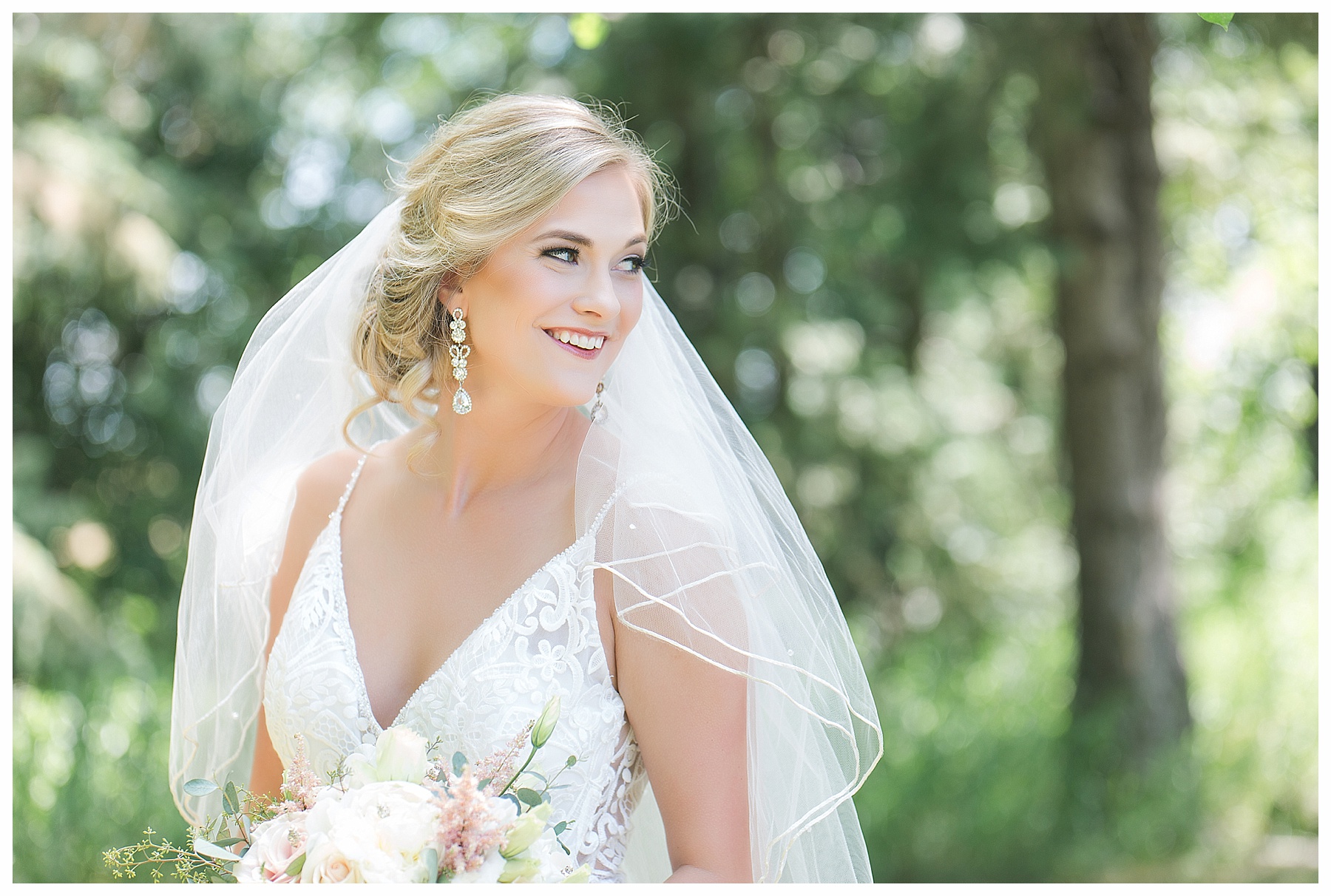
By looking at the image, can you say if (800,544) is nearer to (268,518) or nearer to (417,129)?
(268,518)

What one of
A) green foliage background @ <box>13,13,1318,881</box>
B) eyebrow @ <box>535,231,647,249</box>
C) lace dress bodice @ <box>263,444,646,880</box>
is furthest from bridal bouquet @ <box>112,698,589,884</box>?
green foliage background @ <box>13,13,1318,881</box>

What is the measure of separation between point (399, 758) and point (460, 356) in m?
0.97

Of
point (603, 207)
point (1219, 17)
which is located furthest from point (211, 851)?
point (1219, 17)

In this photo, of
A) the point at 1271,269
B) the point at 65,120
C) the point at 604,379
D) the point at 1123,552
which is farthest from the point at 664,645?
the point at 1271,269

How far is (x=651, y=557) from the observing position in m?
2.04

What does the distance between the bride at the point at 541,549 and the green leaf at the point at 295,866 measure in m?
0.46

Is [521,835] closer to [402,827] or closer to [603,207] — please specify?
[402,827]

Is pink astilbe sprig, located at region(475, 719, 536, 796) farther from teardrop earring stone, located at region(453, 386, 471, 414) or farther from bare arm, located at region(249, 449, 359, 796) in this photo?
bare arm, located at region(249, 449, 359, 796)

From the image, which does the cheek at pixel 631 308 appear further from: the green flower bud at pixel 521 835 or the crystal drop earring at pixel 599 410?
the green flower bud at pixel 521 835

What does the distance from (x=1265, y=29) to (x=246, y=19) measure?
6259 millimetres

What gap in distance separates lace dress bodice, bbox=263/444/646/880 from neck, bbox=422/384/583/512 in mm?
286

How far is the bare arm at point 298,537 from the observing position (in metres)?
2.54

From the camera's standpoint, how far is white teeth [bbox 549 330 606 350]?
7.03 ft

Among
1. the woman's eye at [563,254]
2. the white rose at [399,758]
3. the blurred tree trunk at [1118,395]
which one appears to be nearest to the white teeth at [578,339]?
the woman's eye at [563,254]
